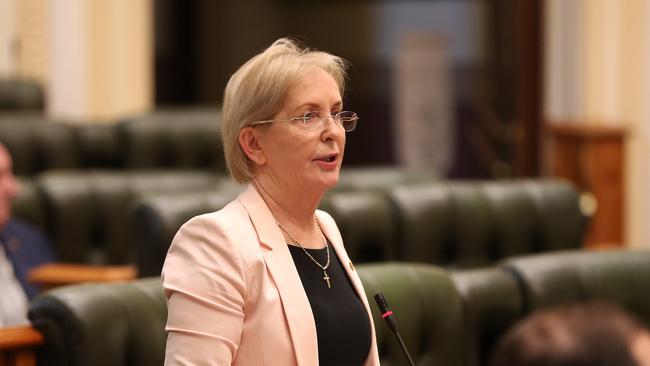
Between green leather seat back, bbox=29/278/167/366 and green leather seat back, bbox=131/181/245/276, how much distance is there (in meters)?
0.68

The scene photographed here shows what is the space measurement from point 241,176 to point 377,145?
7170mm

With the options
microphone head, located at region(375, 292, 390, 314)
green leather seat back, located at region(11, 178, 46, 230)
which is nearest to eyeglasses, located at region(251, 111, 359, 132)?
microphone head, located at region(375, 292, 390, 314)

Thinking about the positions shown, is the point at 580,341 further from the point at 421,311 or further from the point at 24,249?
the point at 24,249

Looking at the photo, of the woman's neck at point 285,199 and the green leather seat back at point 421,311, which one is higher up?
the woman's neck at point 285,199

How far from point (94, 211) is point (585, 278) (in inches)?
70.5

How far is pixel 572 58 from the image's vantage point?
6.18 m

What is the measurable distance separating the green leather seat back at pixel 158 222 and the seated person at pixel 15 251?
1.18 feet

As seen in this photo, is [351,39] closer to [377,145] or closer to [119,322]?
[377,145]

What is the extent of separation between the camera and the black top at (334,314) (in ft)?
5.27

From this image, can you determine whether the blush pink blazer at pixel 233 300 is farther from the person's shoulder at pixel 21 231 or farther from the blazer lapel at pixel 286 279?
the person's shoulder at pixel 21 231

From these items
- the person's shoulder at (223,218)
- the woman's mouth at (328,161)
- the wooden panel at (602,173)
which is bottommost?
the wooden panel at (602,173)

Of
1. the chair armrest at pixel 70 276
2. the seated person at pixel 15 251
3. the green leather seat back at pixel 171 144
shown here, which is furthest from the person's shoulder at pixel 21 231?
the green leather seat back at pixel 171 144

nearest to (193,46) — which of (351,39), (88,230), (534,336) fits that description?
(351,39)

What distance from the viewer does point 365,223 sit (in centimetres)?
320
